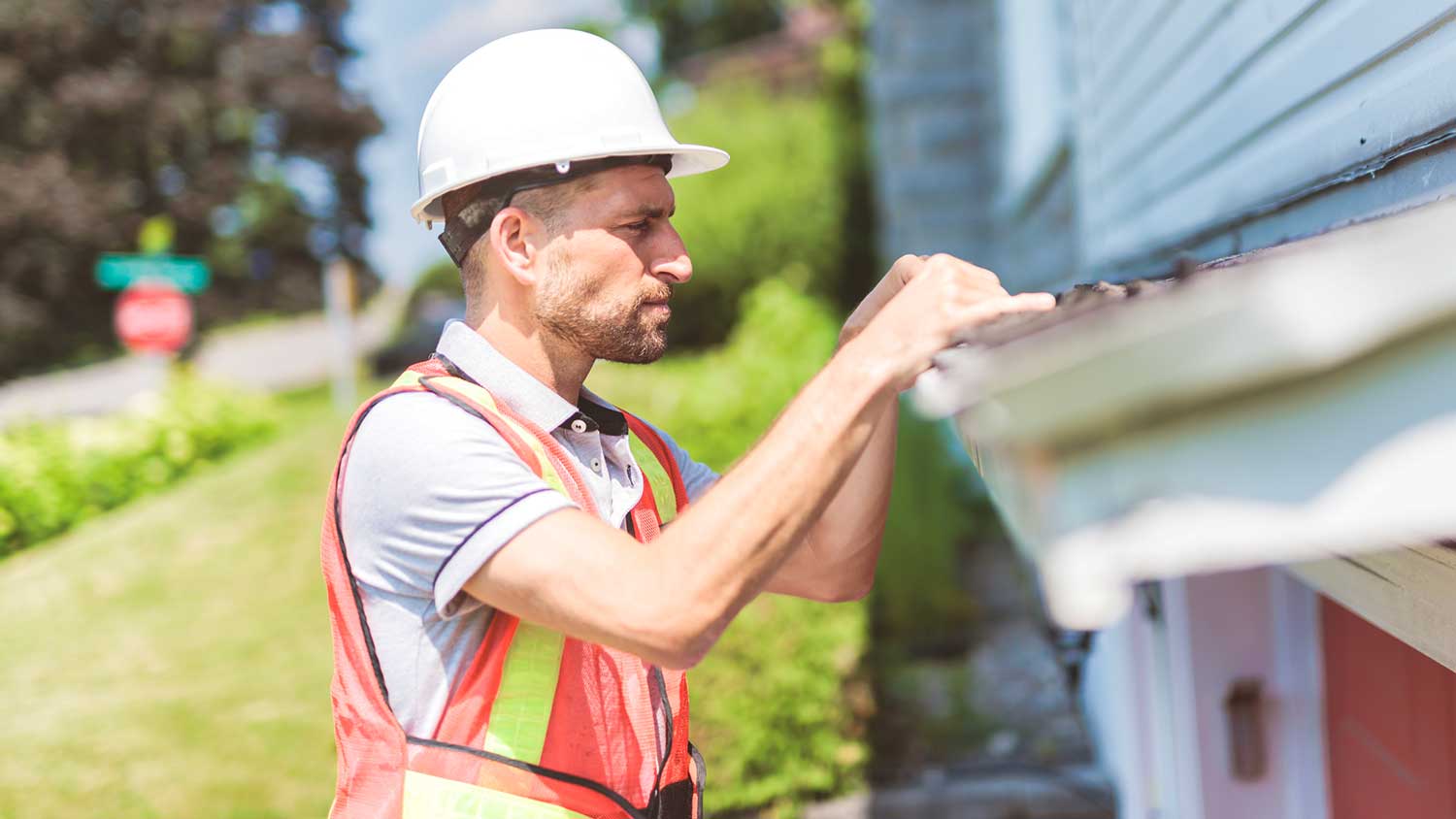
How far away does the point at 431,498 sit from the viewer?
1.58 meters

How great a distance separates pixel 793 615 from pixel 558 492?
10.4ft

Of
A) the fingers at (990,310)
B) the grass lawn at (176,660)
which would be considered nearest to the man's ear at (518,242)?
the fingers at (990,310)

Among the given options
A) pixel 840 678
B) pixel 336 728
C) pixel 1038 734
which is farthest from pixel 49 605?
pixel 336 728

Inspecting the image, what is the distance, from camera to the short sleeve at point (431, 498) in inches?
60.6

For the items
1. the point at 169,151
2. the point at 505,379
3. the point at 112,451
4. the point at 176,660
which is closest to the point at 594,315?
the point at 505,379

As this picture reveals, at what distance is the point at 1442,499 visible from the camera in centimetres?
84

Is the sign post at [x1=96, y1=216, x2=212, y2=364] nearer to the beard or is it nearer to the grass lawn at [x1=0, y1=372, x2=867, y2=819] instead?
the grass lawn at [x1=0, y1=372, x2=867, y2=819]

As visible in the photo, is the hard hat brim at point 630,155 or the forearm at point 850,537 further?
the forearm at point 850,537

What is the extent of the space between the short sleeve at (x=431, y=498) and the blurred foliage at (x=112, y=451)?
5910 mm

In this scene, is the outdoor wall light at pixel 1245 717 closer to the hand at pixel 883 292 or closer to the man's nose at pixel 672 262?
the hand at pixel 883 292

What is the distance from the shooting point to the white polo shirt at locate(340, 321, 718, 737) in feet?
5.07

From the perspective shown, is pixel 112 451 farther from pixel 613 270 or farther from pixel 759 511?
→ pixel 759 511

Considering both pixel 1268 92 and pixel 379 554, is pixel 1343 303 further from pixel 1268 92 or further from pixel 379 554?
pixel 1268 92

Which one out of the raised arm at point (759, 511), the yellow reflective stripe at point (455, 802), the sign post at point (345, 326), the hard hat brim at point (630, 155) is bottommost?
the yellow reflective stripe at point (455, 802)
